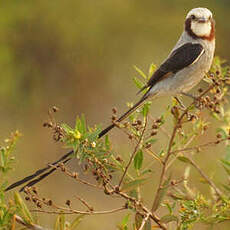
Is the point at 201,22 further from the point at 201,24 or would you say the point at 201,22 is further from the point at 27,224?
the point at 27,224

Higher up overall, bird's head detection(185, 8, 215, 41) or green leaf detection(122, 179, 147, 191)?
bird's head detection(185, 8, 215, 41)

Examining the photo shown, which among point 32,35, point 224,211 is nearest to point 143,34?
point 32,35

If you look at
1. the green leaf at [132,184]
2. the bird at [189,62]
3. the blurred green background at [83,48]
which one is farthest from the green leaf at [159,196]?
the blurred green background at [83,48]

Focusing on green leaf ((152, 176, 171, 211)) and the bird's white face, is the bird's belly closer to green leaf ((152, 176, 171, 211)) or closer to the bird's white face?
the bird's white face

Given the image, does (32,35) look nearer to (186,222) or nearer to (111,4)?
(111,4)

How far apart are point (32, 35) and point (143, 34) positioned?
1220 mm

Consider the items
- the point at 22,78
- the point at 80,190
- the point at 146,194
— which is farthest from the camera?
the point at 22,78

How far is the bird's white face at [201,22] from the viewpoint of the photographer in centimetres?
270

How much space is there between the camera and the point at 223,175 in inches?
121

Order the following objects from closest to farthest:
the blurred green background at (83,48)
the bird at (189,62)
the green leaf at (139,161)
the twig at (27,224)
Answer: the twig at (27,224)
the green leaf at (139,161)
the bird at (189,62)
the blurred green background at (83,48)

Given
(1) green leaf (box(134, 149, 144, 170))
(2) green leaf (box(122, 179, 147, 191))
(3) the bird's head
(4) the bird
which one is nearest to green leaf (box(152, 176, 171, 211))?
(2) green leaf (box(122, 179, 147, 191))

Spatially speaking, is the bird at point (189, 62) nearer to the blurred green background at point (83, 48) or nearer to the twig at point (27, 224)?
the twig at point (27, 224)

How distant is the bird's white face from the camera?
2697 mm

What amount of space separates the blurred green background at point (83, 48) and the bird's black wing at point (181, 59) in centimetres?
363
